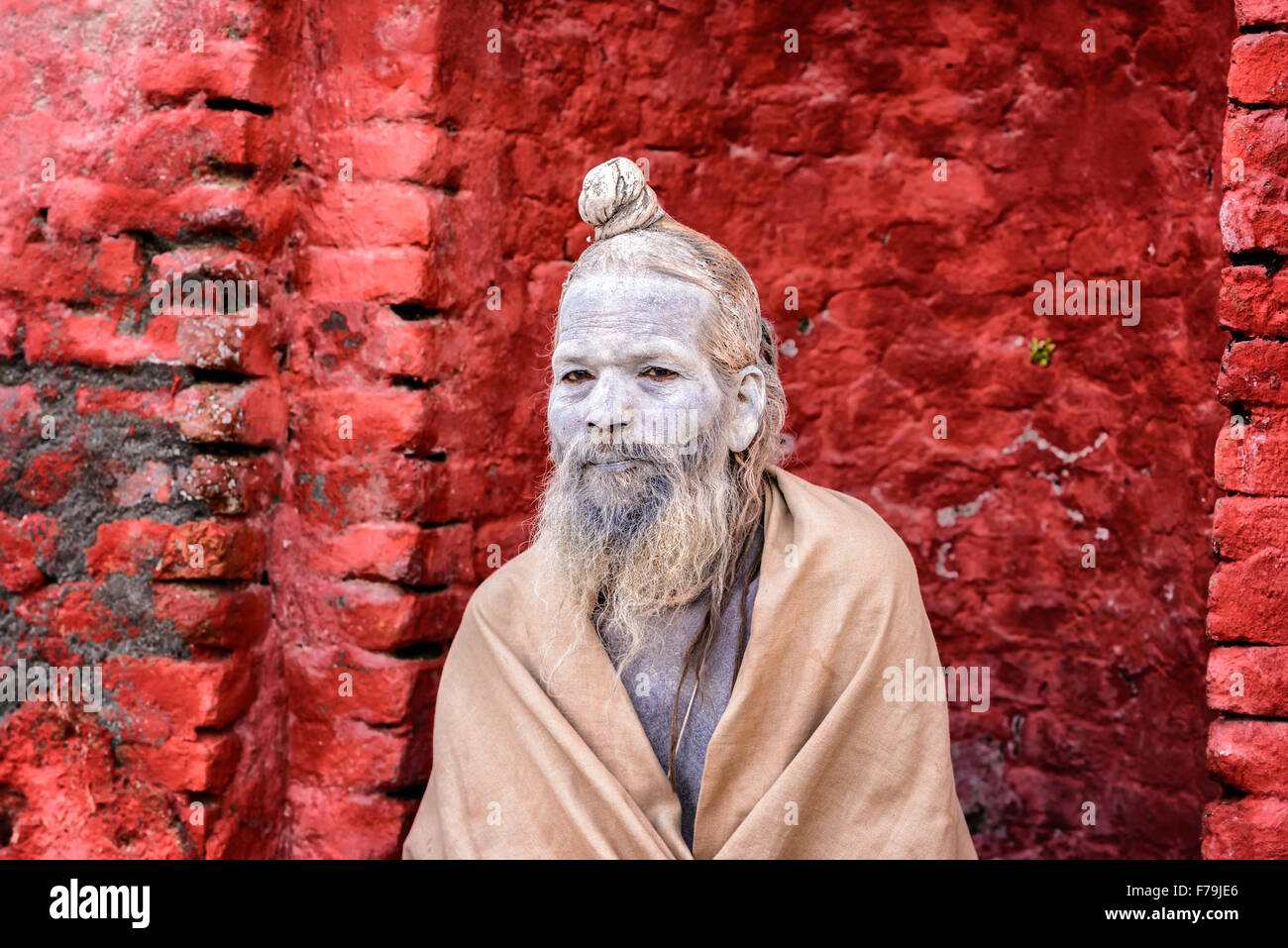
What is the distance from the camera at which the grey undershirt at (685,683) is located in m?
2.77

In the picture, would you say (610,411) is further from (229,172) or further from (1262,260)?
(1262,260)

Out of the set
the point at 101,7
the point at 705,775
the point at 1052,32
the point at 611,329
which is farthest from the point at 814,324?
the point at 101,7

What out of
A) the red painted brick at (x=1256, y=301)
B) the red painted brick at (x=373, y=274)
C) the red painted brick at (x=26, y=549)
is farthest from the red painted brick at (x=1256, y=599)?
the red painted brick at (x=26, y=549)

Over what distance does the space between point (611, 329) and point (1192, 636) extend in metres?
1.95

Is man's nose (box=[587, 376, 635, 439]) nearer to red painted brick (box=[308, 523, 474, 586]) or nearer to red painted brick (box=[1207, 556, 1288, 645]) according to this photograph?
red painted brick (box=[308, 523, 474, 586])

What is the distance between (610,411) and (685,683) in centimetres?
63

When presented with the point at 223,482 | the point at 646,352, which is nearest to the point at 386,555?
the point at 223,482

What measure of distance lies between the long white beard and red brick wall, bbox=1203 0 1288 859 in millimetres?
1065

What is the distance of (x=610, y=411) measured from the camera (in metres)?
2.71

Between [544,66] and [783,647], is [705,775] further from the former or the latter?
[544,66]

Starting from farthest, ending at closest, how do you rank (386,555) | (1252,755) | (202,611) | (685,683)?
(386,555) < (202,611) < (685,683) < (1252,755)

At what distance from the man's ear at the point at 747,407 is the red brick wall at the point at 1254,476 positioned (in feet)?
3.24

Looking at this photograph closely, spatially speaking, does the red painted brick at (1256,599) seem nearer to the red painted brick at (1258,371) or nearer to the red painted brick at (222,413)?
the red painted brick at (1258,371)

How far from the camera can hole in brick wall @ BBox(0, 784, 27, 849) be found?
320 centimetres
